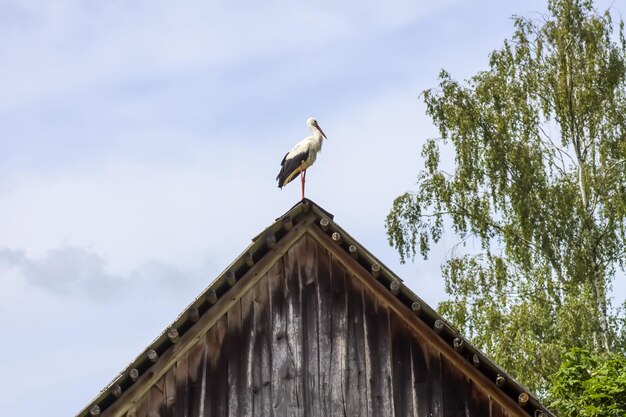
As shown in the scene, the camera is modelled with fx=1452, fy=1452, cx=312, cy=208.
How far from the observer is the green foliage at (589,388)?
71.0ft

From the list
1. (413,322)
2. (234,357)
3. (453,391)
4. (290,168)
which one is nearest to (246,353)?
(234,357)

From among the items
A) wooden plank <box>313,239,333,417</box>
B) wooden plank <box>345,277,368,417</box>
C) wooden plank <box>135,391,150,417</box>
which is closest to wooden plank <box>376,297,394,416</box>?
wooden plank <box>345,277,368,417</box>

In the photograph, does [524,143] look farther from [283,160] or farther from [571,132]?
[283,160]

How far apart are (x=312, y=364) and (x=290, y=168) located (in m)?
3.38

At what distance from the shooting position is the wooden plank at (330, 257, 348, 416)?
48.1 ft

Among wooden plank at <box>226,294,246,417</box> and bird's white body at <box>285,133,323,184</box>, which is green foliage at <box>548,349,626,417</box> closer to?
bird's white body at <box>285,133,323,184</box>

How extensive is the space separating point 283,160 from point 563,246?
19.9 meters

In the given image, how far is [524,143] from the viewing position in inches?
1484

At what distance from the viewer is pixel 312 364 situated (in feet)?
48.4

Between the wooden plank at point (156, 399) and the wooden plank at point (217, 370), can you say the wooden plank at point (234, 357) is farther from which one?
the wooden plank at point (156, 399)

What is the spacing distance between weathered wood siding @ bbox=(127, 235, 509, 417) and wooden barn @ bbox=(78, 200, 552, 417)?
0.03 feet

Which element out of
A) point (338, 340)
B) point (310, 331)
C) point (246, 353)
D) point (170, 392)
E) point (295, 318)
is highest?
point (295, 318)

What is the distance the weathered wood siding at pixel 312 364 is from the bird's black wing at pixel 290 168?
2.52m

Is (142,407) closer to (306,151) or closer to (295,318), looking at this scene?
(295,318)
